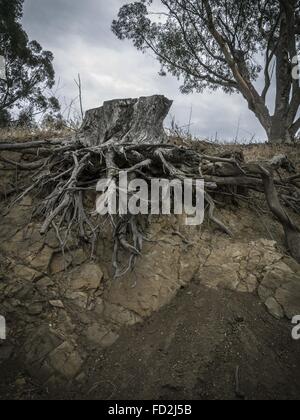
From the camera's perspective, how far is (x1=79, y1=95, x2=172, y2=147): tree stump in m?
4.01

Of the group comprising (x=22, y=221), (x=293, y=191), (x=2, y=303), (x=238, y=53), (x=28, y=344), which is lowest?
(x=28, y=344)

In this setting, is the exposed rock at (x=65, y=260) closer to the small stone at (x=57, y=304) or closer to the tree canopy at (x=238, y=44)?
the small stone at (x=57, y=304)

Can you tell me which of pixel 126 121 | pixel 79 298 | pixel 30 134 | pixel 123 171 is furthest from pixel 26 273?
pixel 30 134

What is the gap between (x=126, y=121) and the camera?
410 centimetres

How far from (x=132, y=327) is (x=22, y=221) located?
1520 millimetres

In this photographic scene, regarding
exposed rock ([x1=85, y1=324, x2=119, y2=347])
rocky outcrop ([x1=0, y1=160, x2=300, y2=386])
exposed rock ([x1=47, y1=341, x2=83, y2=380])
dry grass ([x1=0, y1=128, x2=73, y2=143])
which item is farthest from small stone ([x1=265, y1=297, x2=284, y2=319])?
dry grass ([x1=0, y1=128, x2=73, y2=143])

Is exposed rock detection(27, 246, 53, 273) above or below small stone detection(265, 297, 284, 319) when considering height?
above

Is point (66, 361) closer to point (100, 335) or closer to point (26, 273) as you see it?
point (100, 335)

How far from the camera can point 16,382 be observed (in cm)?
243

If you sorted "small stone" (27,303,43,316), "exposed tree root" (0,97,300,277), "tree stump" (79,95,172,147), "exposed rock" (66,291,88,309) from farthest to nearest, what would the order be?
"tree stump" (79,95,172,147) < "exposed tree root" (0,97,300,277) < "exposed rock" (66,291,88,309) < "small stone" (27,303,43,316)

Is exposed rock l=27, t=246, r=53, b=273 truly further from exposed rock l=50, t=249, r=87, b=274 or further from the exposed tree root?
the exposed tree root

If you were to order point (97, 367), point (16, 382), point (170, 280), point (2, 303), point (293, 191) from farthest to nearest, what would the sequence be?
point (293, 191), point (170, 280), point (2, 303), point (97, 367), point (16, 382)

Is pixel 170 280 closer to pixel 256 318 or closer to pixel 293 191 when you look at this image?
pixel 256 318

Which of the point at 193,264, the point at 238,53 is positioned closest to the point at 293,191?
the point at 193,264
